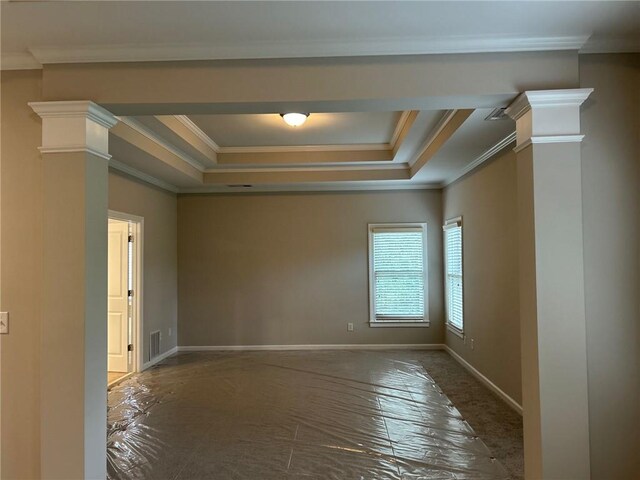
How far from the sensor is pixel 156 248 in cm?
573

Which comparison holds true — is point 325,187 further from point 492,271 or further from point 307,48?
point 307,48

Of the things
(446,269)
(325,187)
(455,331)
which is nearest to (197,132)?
(325,187)

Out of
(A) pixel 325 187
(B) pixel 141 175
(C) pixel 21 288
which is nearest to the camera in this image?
(C) pixel 21 288

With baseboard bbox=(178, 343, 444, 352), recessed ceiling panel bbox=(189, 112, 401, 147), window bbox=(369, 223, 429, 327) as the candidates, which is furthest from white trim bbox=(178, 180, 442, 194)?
baseboard bbox=(178, 343, 444, 352)

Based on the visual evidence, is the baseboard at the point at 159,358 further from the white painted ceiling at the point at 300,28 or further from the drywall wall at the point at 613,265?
the drywall wall at the point at 613,265

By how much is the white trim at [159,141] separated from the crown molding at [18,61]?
1.34 metres

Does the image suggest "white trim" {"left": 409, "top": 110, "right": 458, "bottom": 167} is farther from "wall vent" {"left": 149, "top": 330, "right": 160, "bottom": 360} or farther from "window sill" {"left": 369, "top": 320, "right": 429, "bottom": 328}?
"wall vent" {"left": 149, "top": 330, "right": 160, "bottom": 360}

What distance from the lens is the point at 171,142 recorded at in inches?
173

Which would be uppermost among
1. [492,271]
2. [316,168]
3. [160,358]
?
[316,168]

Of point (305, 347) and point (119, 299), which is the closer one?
point (119, 299)

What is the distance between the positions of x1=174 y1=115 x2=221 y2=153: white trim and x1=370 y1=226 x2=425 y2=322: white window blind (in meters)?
2.75

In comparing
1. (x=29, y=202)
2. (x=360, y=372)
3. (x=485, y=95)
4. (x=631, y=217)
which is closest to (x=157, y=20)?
(x=29, y=202)

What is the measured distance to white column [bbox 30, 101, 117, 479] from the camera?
2094 mm

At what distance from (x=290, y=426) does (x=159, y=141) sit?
3204 millimetres
